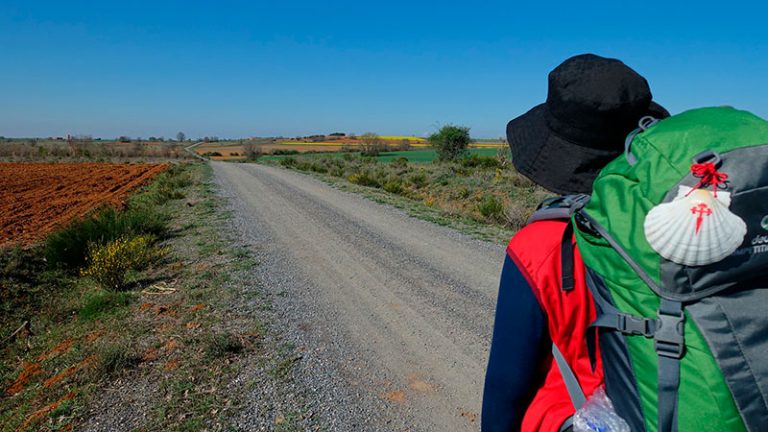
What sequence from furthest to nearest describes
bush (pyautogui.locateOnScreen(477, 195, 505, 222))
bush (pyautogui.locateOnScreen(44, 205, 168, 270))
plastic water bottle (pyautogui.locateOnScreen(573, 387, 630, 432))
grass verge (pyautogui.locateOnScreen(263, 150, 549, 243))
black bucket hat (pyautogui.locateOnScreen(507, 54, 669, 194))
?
bush (pyautogui.locateOnScreen(477, 195, 505, 222)) → grass verge (pyautogui.locateOnScreen(263, 150, 549, 243)) → bush (pyautogui.locateOnScreen(44, 205, 168, 270)) → black bucket hat (pyautogui.locateOnScreen(507, 54, 669, 194)) → plastic water bottle (pyautogui.locateOnScreen(573, 387, 630, 432))

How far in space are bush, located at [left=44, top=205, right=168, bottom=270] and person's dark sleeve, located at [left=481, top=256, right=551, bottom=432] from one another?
770 cm

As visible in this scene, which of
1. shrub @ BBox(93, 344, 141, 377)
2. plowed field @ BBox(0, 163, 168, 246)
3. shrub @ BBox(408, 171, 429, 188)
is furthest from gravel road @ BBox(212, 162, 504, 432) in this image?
shrub @ BBox(408, 171, 429, 188)

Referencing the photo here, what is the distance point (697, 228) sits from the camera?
0.80 meters

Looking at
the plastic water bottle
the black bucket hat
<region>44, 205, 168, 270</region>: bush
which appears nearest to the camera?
the plastic water bottle

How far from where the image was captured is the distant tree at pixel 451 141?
37.3 m

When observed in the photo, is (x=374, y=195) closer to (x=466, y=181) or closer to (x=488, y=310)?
(x=466, y=181)

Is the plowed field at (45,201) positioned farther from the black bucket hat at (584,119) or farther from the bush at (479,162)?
the bush at (479,162)

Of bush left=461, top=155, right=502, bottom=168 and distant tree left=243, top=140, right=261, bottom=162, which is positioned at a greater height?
distant tree left=243, top=140, right=261, bottom=162

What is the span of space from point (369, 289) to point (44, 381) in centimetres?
336

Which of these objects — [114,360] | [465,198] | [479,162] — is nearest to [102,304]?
[114,360]

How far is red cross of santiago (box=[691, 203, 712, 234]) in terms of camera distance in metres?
0.80

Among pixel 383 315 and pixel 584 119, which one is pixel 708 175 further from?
pixel 383 315

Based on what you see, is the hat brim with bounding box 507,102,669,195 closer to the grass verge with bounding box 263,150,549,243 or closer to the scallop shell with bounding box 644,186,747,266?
the scallop shell with bounding box 644,186,747,266

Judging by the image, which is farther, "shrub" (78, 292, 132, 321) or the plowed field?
the plowed field
